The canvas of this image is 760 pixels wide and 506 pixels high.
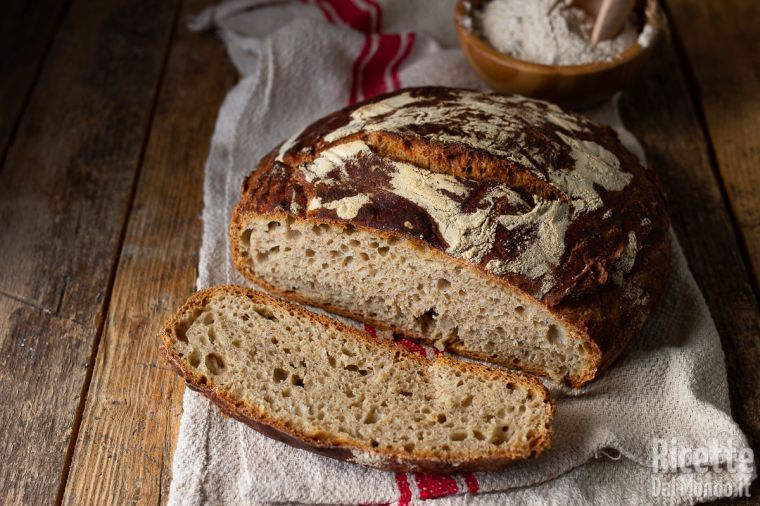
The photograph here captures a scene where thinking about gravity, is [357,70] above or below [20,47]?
above

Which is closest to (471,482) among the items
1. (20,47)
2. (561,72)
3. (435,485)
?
(435,485)

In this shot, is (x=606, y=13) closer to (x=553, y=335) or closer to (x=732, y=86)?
(x=732, y=86)

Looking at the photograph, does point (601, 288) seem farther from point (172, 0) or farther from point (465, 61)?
point (172, 0)

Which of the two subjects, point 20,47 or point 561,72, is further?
point 20,47

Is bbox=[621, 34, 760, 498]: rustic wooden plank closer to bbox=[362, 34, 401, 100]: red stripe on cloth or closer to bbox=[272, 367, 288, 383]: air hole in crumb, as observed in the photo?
bbox=[362, 34, 401, 100]: red stripe on cloth

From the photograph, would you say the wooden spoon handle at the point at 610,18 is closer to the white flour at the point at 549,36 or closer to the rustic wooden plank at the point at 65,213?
the white flour at the point at 549,36

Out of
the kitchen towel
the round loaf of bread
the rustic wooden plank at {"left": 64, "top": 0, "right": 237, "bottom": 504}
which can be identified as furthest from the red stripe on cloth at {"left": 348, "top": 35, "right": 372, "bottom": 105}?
the round loaf of bread
